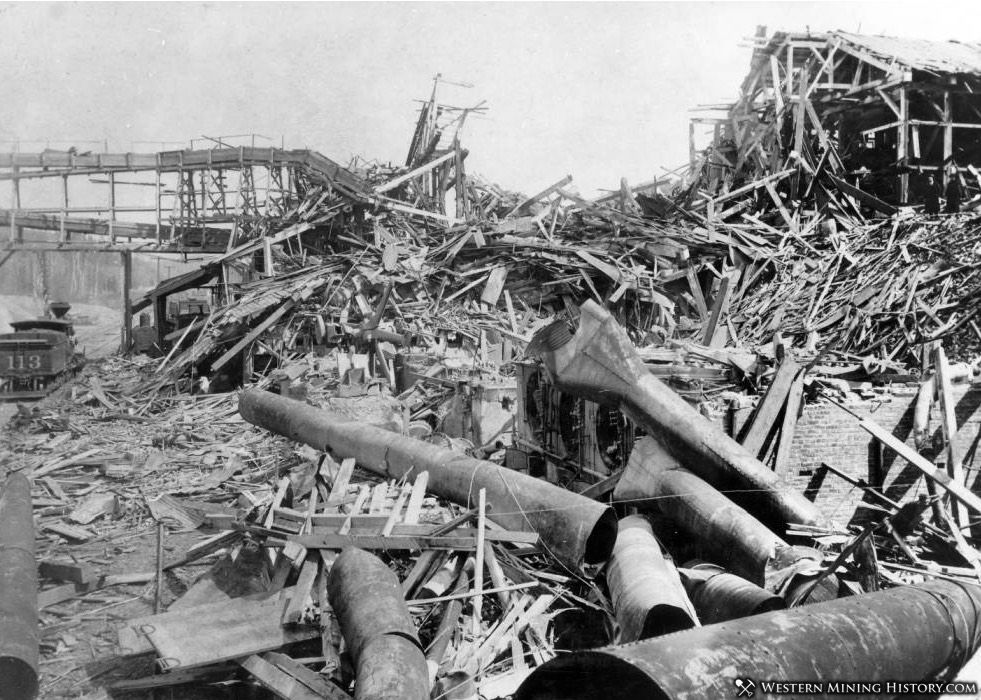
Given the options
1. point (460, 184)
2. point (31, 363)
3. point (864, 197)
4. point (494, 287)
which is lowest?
point (31, 363)

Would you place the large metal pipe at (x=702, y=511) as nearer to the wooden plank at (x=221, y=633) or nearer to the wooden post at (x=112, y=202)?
the wooden plank at (x=221, y=633)

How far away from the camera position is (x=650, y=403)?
827 cm

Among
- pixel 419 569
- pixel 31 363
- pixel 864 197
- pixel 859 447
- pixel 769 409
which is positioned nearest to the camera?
pixel 419 569

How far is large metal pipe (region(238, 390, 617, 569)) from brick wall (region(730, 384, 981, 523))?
2.72 metres

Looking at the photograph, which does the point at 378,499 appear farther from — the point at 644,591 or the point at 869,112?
the point at 869,112

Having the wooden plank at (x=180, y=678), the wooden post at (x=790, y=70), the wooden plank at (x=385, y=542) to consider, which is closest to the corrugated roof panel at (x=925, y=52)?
the wooden post at (x=790, y=70)

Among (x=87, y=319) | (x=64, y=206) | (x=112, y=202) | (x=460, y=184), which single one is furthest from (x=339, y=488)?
(x=87, y=319)

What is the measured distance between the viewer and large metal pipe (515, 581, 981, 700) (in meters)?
3.28

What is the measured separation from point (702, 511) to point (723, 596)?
4.89 ft

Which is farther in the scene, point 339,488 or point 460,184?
point 460,184

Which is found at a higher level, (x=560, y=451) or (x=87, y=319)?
(x=560, y=451)

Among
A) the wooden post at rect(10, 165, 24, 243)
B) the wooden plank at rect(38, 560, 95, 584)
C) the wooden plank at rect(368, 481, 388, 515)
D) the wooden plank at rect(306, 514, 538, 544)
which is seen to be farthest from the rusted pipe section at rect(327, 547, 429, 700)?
the wooden post at rect(10, 165, 24, 243)

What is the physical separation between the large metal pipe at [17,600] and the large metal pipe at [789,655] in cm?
415

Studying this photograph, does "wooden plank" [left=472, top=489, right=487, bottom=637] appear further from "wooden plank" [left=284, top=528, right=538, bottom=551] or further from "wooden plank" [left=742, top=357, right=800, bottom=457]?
"wooden plank" [left=742, top=357, right=800, bottom=457]
